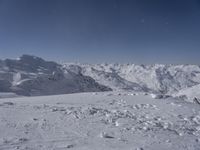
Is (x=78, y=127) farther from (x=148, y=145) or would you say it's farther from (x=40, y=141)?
(x=148, y=145)

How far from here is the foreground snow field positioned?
312 inches

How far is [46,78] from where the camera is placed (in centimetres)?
16275

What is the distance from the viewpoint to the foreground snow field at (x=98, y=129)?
7930 mm

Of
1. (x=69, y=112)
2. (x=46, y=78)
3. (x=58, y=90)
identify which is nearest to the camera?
(x=69, y=112)

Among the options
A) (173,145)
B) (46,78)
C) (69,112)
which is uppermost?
(46,78)

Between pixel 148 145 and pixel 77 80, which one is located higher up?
pixel 77 80

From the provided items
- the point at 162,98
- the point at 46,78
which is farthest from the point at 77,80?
the point at 162,98

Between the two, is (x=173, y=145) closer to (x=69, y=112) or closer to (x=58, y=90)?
(x=69, y=112)

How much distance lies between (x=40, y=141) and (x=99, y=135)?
7.39 ft

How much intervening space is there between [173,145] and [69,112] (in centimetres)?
610

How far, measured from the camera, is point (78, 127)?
993 cm

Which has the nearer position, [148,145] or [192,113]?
[148,145]

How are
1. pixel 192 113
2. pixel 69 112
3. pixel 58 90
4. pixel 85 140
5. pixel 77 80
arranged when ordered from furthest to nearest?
pixel 77 80
pixel 58 90
pixel 192 113
pixel 69 112
pixel 85 140

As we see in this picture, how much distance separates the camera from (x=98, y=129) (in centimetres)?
977
